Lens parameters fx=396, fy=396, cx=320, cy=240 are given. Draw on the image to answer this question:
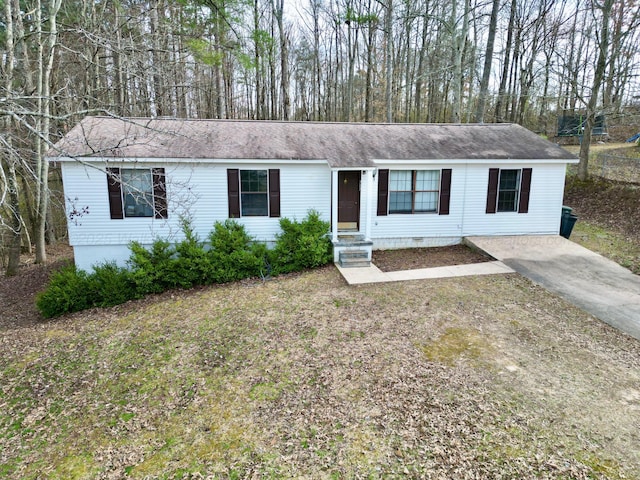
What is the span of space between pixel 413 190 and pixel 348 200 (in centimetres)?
194

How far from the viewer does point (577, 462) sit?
154 inches

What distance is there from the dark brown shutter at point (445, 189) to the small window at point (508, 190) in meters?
1.61

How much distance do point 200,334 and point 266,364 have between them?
72.0 inches

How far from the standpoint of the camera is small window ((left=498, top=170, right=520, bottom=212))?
1187 centimetres

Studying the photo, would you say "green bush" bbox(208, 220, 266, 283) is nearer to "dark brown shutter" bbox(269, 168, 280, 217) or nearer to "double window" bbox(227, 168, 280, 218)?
"double window" bbox(227, 168, 280, 218)

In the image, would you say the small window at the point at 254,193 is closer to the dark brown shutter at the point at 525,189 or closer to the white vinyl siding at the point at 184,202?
the white vinyl siding at the point at 184,202

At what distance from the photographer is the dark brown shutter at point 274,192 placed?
1082 centimetres

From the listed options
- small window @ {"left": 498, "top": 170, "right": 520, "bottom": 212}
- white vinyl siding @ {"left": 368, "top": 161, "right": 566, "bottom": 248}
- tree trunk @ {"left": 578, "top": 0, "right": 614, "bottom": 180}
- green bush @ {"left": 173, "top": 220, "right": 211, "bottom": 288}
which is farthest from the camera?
tree trunk @ {"left": 578, "top": 0, "right": 614, "bottom": 180}

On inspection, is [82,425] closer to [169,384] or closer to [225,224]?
[169,384]

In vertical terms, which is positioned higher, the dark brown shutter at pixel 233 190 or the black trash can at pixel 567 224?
the dark brown shutter at pixel 233 190

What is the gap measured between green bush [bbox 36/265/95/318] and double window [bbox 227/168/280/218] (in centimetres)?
390

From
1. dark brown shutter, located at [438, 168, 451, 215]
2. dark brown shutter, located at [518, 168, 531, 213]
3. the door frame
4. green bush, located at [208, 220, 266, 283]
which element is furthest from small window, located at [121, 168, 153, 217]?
dark brown shutter, located at [518, 168, 531, 213]

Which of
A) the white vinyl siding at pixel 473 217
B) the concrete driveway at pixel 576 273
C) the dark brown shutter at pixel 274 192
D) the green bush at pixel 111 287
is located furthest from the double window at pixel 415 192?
the green bush at pixel 111 287

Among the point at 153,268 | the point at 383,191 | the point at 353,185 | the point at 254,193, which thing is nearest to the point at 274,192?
the point at 254,193
